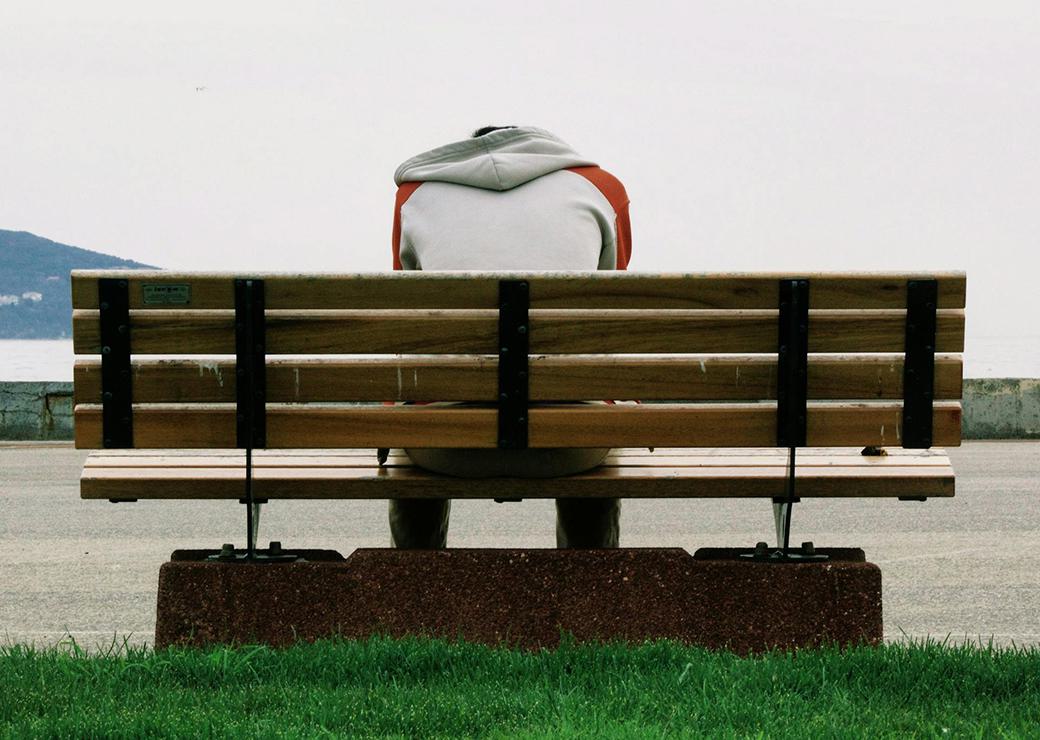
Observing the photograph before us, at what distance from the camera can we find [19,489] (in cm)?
1097

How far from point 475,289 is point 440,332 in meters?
0.16

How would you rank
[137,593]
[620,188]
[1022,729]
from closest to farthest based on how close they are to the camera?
[1022,729], [620,188], [137,593]

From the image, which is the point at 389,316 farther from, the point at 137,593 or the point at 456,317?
the point at 137,593

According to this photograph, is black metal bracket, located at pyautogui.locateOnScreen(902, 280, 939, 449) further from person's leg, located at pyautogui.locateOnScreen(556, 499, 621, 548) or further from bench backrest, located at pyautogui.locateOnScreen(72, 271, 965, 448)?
person's leg, located at pyautogui.locateOnScreen(556, 499, 621, 548)

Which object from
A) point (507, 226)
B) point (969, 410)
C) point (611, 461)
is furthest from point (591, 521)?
point (969, 410)

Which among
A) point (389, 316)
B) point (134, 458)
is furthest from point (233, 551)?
point (389, 316)

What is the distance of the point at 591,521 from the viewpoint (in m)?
4.51

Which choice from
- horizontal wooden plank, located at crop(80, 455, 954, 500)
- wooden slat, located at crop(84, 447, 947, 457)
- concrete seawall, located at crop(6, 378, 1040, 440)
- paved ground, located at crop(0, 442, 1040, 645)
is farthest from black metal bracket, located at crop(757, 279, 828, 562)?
concrete seawall, located at crop(6, 378, 1040, 440)

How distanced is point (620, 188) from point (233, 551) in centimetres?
173

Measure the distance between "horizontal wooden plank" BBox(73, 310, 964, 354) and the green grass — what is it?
886 mm

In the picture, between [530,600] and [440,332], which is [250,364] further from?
[530,600]

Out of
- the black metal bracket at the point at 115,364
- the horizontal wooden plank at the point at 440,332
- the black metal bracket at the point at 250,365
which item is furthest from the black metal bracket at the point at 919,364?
the black metal bracket at the point at 115,364

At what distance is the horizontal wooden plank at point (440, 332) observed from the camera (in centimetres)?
402

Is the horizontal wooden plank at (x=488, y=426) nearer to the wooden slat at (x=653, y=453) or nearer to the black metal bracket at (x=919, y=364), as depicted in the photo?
the black metal bracket at (x=919, y=364)
